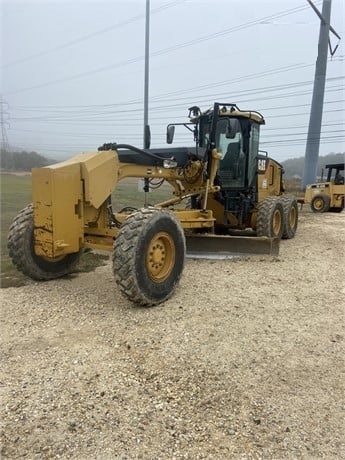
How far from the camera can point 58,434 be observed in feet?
8.30

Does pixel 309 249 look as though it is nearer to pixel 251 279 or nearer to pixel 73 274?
pixel 251 279

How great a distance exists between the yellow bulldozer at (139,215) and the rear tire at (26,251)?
1 centimetres

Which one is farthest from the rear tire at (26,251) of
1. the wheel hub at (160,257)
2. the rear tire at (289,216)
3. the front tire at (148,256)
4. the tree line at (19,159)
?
the tree line at (19,159)

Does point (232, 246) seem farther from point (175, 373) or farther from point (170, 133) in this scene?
point (175, 373)

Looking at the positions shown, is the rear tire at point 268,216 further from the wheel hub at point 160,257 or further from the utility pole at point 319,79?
the utility pole at point 319,79

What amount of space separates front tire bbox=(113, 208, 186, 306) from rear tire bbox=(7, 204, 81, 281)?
139cm

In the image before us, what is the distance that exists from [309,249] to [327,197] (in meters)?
10.8

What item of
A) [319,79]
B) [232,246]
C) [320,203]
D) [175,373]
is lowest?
[320,203]

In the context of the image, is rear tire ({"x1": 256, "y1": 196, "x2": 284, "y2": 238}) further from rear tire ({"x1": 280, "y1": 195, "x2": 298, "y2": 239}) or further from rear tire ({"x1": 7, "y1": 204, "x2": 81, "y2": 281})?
rear tire ({"x1": 7, "y1": 204, "x2": 81, "y2": 281})

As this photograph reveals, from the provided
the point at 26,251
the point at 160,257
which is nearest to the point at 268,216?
the point at 160,257

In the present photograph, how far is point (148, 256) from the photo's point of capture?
4652 millimetres

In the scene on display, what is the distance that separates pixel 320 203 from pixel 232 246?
41.1 ft

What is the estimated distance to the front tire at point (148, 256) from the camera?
4375 mm

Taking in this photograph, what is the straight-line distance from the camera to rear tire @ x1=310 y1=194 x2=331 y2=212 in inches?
712
